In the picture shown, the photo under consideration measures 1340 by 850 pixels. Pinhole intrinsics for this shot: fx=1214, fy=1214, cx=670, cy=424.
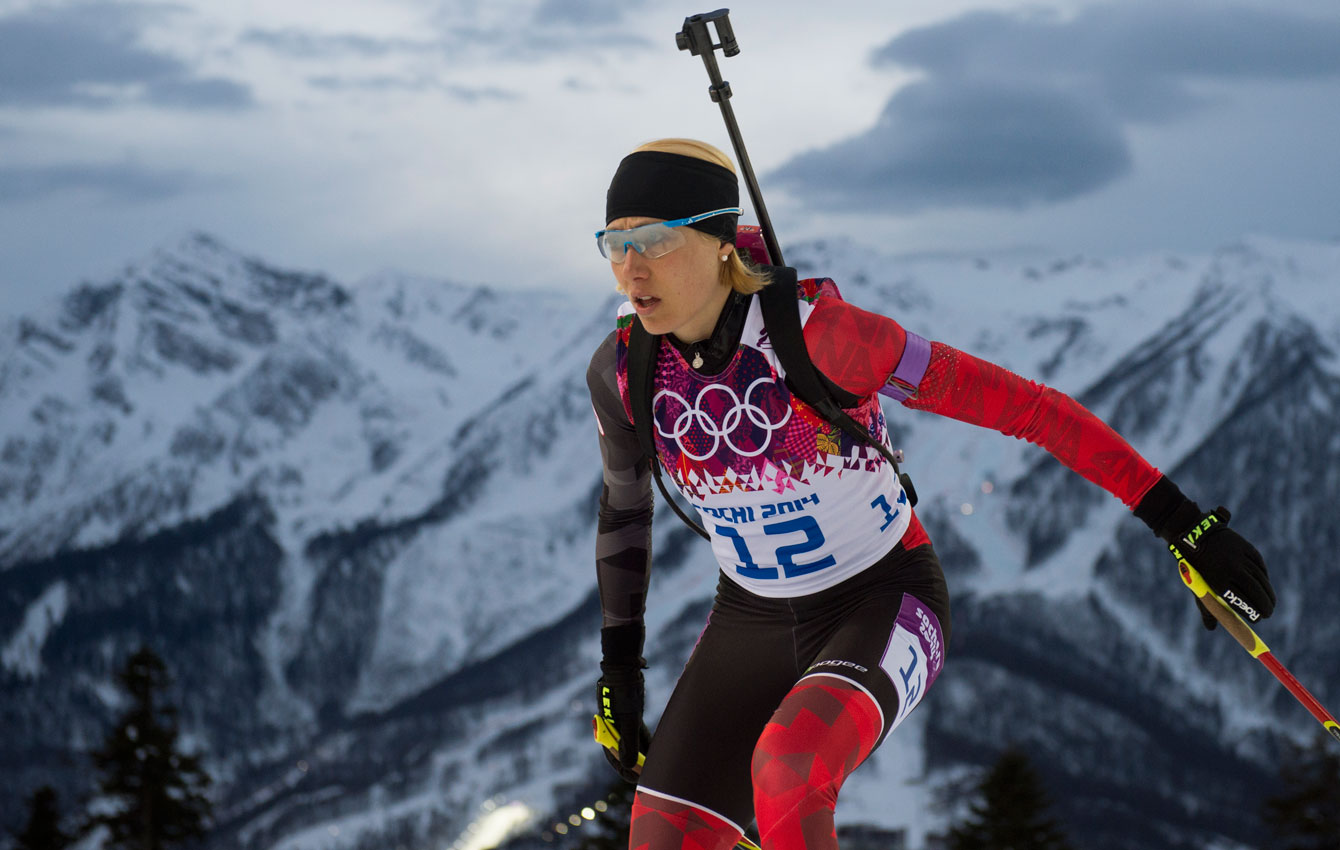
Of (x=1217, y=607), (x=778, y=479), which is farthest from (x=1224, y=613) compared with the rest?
(x=778, y=479)

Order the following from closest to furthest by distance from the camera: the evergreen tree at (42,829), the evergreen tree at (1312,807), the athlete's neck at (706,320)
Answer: the athlete's neck at (706,320) < the evergreen tree at (1312,807) < the evergreen tree at (42,829)

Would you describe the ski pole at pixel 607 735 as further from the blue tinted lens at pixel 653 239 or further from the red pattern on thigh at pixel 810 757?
the blue tinted lens at pixel 653 239

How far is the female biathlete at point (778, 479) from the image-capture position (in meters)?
4.95

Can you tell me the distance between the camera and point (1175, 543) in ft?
17.1

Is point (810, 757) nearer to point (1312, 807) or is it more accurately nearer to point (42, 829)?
point (1312, 807)

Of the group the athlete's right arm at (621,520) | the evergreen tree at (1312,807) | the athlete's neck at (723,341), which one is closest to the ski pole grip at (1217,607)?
the athlete's neck at (723,341)

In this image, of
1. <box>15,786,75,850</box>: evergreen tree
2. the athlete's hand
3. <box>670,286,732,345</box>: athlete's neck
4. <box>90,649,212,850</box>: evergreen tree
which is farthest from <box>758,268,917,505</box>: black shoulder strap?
<box>15,786,75,850</box>: evergreen tree

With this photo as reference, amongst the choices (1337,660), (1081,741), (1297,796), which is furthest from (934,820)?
(1297,796)

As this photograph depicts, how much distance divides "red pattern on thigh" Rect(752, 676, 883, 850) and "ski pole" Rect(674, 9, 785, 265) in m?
2.02

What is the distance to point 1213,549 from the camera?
201 inches

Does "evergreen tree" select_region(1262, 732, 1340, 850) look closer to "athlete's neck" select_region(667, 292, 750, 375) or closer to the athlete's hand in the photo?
the athlete's hand

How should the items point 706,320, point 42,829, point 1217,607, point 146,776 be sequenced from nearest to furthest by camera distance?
point 706,320 < point 1217,607 < point 146,776 < point 42,829

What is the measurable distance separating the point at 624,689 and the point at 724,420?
162 cm

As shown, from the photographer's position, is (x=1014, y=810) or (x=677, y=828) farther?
(x=1014, y=810)
